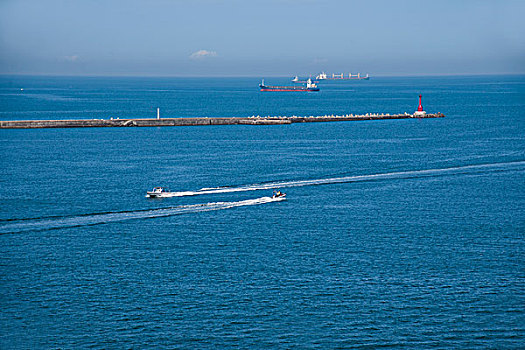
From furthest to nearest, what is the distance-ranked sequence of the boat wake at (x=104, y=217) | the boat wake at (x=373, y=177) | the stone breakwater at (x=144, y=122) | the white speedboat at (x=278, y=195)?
1. the stone breakwater at (x=144, y=122)
2. the boat wake at (x=373, y=177)
3. the white speedboat at (x=278, y=195)
4. the boat wake at (x=104, y=217)

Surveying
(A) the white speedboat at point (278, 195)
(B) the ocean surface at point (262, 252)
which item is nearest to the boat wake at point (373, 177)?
(B) the ocean surface at point (262, 252)

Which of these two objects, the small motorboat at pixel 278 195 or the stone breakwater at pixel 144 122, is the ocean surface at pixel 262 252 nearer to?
the small motorboat at pixel 278 195

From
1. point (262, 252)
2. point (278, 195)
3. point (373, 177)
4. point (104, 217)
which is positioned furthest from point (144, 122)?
point (262, 252)

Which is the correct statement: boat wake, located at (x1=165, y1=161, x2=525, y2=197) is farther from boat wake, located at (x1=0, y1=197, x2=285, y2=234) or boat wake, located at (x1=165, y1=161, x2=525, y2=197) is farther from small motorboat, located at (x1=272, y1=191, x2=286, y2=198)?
boat wake, located at (x1=0, y1=197, x2=285, y2=234)

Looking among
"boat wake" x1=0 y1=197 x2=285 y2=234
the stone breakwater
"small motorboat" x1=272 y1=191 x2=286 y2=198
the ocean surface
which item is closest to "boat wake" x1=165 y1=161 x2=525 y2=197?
the ocean surface

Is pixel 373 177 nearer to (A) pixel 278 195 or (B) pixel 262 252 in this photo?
(A) pixel 278 195

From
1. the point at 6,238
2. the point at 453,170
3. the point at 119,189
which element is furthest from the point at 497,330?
the point at 453,170
